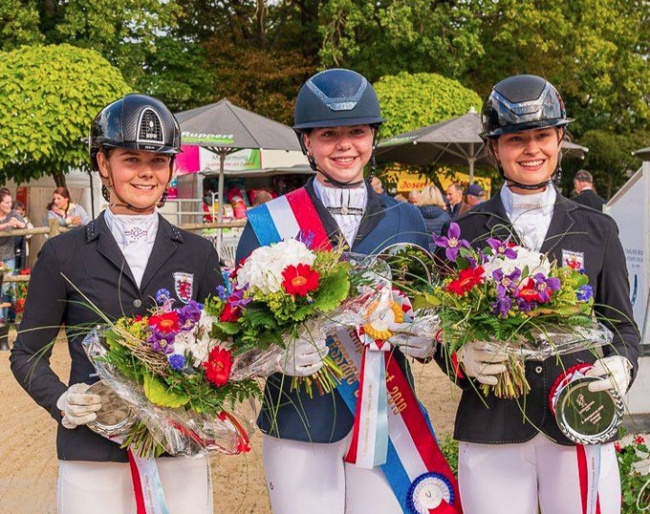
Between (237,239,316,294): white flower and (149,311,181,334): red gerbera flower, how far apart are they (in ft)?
0.74

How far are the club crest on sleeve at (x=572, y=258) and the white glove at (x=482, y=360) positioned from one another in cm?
52

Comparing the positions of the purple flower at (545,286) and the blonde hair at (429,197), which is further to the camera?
the blonde hair at (429,197)

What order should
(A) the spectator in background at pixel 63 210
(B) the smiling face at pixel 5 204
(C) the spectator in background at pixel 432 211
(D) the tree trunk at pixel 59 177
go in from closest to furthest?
(C) the spectator in background at pixel 432 211 < (B) the smiling face at pixel 5 204 < (A) the spectator in background at pixel 63 210 < (D) the tree trunk at pixel 59 177

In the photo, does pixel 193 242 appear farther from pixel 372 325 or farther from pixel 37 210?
pixel 37 210

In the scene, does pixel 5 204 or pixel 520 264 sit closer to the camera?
pixel 520 264

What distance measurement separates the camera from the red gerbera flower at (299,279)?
2.75m

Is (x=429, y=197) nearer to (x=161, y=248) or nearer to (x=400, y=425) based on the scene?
(x=400, y=425)

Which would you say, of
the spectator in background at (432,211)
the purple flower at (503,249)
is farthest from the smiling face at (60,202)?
the purple flower at (503,249)

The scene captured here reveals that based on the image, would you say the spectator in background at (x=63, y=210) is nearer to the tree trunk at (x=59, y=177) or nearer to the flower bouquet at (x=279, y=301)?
the tree trunk at (x=59, y=177)

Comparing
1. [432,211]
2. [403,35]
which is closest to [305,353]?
[432,211]

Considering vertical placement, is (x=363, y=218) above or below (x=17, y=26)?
below

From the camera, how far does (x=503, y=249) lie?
295 cm

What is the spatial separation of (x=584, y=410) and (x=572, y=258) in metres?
0.57

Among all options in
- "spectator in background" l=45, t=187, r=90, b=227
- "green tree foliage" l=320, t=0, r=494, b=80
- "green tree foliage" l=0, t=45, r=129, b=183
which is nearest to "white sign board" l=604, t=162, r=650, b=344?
"spectator in background" l=45, t=187, r=90, b=227
